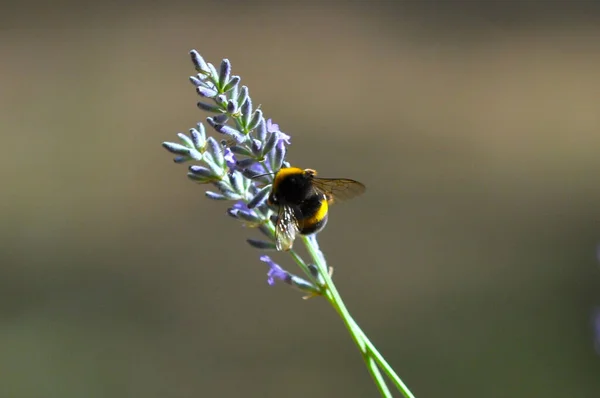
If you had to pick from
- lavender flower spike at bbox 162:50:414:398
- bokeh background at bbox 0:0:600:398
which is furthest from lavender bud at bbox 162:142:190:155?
bokeh background at bbox 0:0:600:398

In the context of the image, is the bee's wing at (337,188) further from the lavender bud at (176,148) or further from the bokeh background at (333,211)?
the bokeh background at (333,211)

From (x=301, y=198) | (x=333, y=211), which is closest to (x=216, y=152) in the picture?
(x=301, y=198)

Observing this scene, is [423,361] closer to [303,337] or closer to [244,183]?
[303,337]

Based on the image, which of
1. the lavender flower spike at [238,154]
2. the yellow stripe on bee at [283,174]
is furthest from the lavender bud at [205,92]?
the yellow stripe on bee at [283,174]

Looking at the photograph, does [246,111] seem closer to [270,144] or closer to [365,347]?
[270,144]

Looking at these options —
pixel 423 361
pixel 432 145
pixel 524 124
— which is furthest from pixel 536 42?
pixel 423 361

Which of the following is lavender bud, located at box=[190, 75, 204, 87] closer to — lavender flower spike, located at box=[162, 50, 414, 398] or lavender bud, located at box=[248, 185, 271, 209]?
lavender flower spike, located at box=[162, 50, 414, 398]

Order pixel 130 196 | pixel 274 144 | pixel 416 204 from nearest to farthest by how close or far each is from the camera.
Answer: pixel 274 144, pixel 416 204, pixel 130 196
